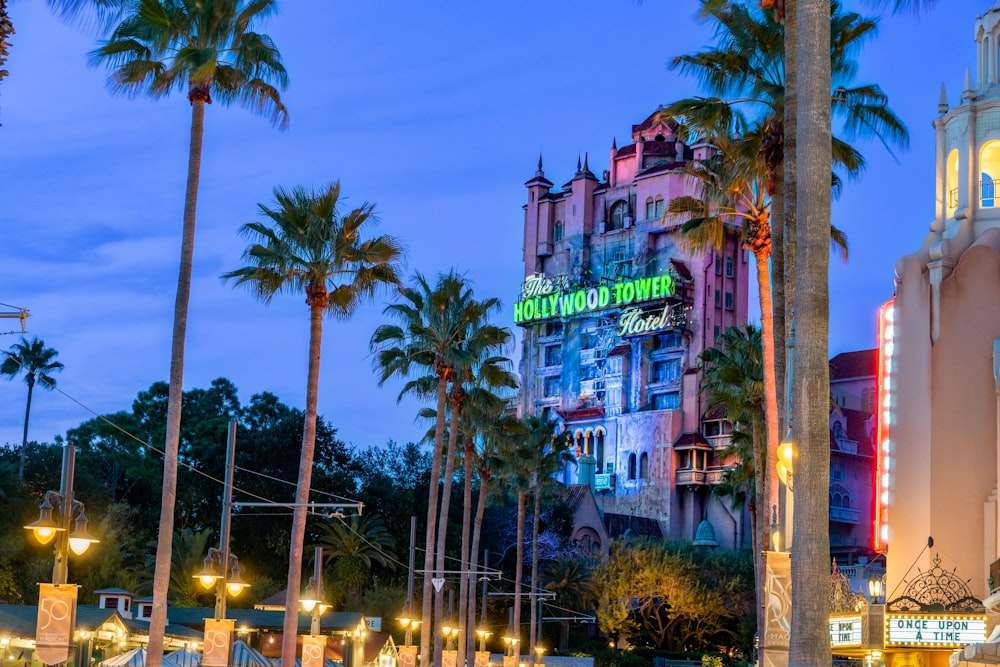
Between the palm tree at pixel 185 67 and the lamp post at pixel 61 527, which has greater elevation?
the palm tree at pixel 185 67

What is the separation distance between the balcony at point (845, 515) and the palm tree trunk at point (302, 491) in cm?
6979

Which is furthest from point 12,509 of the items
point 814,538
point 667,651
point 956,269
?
point 814,538

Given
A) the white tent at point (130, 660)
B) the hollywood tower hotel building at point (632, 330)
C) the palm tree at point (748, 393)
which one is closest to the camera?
the white tent at point (130, 660)

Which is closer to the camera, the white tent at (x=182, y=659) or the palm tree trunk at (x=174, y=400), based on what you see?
the palm tree trunk at (x=174, y=400)

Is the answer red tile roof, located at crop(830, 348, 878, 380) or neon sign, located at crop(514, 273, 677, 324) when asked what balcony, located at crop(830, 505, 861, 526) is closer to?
red tile roof, located at crop(830, 348, 878, 380)

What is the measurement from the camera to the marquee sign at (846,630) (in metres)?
31.2

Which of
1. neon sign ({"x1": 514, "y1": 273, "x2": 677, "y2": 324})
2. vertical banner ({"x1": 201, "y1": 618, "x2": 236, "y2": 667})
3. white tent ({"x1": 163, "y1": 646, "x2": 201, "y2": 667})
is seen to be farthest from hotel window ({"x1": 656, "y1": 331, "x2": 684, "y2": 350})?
vertical banner ({"x1": 201, "y1": 618, "x2": 236, "y2": 667})

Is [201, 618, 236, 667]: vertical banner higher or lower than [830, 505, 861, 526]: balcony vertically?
lower

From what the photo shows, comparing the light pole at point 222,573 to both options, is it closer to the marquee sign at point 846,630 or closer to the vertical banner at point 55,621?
the vertical banner at point 55,621

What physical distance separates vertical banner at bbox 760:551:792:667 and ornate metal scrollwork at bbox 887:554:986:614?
38.9 feet

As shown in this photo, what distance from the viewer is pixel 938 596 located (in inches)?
1242

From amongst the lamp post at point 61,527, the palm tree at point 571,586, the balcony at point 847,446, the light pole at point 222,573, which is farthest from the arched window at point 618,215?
the lamp post at point 61,527

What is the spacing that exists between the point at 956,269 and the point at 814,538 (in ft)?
74.3

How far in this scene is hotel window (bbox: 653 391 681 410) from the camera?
360ft
